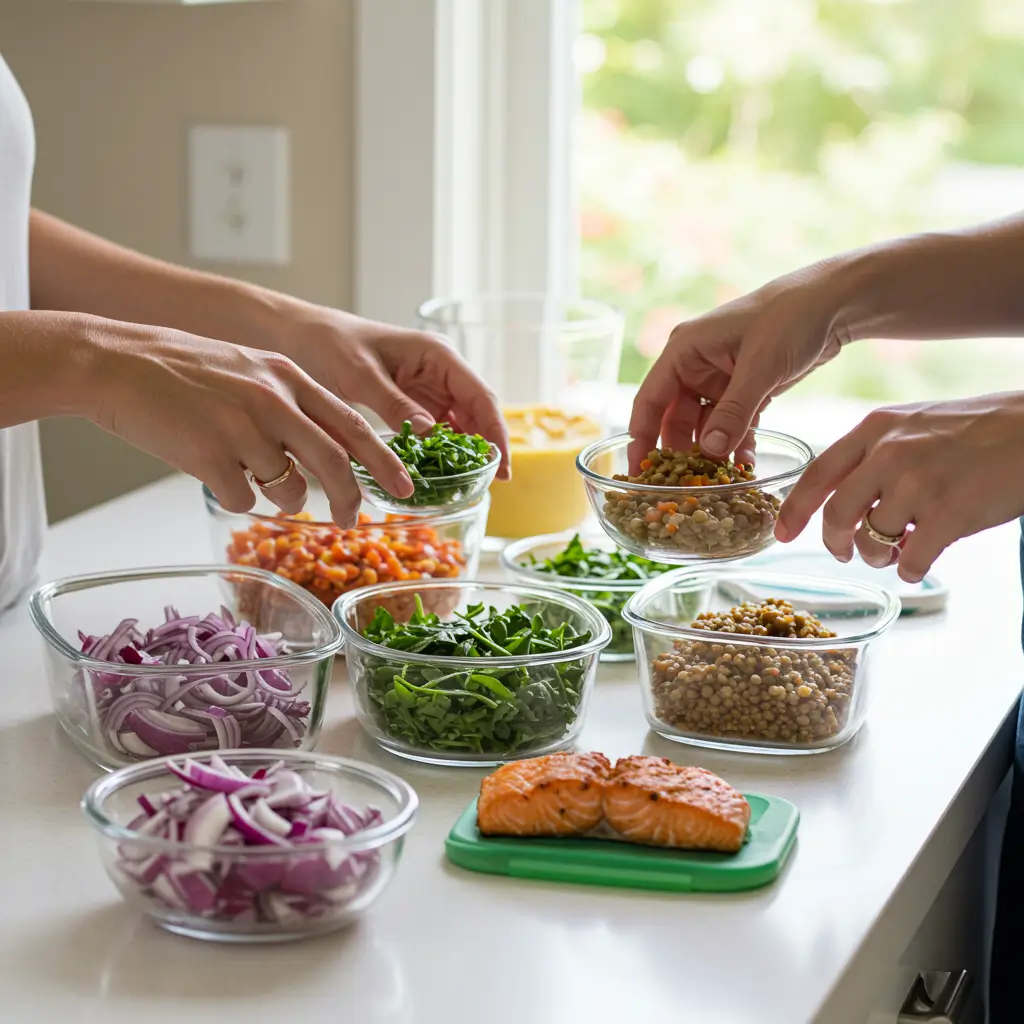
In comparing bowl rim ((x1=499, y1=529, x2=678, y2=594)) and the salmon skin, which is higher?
bowl rim ((x1=499, y1=529, x2=678, y2=594))

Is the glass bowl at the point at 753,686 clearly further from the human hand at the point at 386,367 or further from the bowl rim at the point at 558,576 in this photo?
the human hand at the point at 386,367

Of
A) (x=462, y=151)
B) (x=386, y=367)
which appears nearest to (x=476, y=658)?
(x=386, y=367)

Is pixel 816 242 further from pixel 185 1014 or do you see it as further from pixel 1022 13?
pixel 185 1014

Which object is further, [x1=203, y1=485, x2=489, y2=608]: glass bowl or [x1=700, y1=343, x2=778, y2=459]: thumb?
[x1=203, y1=485, x2=489, y2=608]: glass bowl

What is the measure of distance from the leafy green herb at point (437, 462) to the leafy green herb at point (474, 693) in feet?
0.48

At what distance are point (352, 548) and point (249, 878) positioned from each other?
52cm

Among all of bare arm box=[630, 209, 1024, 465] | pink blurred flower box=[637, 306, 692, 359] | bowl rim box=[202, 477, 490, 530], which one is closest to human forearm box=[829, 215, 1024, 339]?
bare arm box=[630, 209, 1024, 465]

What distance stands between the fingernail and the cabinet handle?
414mm

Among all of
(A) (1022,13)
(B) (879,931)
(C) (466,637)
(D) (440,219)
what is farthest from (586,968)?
(A) (1022,13)

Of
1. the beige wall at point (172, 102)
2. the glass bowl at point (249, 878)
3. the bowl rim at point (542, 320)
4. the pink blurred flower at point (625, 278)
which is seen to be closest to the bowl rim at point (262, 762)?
the glass bowl at point (249, 878)

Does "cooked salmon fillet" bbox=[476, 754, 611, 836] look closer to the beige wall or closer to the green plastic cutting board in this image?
the green plastic cutting board

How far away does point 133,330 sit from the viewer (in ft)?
3.27

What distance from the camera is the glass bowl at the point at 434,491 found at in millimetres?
1134

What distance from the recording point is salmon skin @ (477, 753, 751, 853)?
2.79 feet
